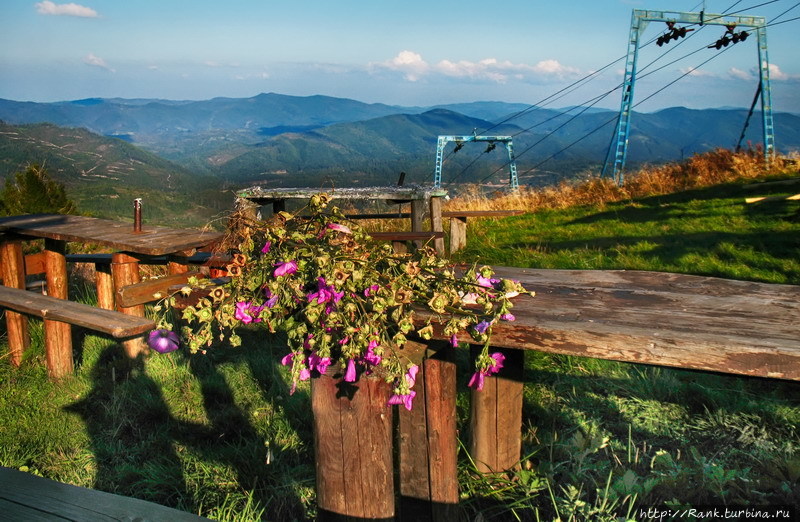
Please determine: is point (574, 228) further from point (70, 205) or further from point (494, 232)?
point (70, 205)

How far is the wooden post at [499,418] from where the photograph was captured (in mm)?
2760

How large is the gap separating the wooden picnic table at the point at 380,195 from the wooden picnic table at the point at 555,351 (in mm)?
4000

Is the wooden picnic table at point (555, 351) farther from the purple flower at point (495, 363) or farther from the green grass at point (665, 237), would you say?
the green grass at point (665, 237)

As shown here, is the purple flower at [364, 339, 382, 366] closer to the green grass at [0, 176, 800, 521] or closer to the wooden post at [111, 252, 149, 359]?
the green grass at [0, 176, 800, 521]

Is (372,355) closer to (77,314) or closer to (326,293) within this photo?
(326,293)

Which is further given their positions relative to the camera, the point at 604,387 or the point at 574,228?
the point at 574,228

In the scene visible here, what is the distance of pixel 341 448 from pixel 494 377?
3.31ft

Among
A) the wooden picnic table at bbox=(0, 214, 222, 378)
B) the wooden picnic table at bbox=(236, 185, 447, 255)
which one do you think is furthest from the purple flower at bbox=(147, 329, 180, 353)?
the wooden picnic table at bbox=(236, 185, 447, 255)

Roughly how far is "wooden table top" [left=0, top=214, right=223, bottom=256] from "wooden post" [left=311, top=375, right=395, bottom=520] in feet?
7.61

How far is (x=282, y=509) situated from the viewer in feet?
9.27

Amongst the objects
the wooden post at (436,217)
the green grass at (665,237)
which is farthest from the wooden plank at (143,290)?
the wooden post at (436,217)

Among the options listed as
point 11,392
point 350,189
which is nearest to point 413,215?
point 350,189

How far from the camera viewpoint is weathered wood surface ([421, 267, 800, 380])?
1.60m

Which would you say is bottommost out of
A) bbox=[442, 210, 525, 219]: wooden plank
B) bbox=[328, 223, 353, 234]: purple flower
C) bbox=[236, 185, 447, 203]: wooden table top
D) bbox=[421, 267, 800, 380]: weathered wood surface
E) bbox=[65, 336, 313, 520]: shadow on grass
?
bbox=[65, 336, 313, 520]: shadow on grass
